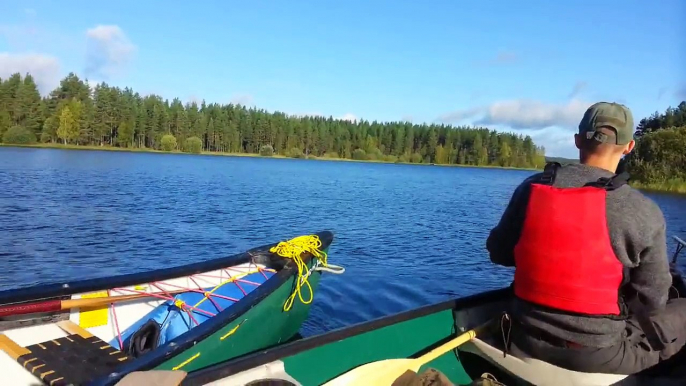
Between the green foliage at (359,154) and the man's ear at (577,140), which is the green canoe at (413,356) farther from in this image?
the green foliage at (359,154)

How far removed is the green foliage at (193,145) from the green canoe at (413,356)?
10692 centimetres

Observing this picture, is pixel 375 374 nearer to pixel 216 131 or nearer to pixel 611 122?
pixel 611 122

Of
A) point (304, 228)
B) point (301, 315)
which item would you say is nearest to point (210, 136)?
point (304, 228)

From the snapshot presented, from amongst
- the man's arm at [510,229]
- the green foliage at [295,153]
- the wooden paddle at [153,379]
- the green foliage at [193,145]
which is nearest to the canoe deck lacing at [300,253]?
the man's arm at [510,229]

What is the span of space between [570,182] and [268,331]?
13.5 feet

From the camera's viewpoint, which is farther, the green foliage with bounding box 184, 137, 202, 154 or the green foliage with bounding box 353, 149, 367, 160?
the green foliage with bounding box 353, 149, 367, 160

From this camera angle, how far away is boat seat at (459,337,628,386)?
3.55m

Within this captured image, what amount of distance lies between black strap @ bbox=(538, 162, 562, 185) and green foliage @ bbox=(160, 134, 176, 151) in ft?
348

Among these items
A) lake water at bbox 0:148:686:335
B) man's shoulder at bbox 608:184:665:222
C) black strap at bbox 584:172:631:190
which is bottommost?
lake water at bbox 0:148:686:335

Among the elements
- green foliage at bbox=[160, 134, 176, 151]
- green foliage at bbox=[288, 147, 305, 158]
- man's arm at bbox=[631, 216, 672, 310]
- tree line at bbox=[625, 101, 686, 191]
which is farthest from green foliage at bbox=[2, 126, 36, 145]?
man's arm at bbox=[631, 216, 672, 310]

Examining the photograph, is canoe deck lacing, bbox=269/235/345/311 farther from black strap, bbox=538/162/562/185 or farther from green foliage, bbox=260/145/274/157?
green foliage, bbox=260/145/274/157

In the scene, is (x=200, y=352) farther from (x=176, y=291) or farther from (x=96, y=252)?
(x=96, y=252)

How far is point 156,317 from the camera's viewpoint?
5852mm

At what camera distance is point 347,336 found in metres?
4.17
